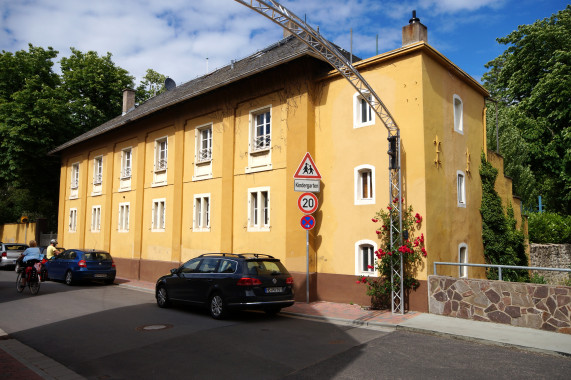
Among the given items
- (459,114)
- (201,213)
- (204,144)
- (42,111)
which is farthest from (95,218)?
(459,114)

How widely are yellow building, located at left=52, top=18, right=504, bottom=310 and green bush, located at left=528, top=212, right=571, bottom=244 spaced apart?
32.2 feet

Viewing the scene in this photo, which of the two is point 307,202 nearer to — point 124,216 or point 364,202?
point 364,202

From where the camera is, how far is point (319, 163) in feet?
47.9

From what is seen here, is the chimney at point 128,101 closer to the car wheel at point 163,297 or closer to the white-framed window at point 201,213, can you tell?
the white-framed window at point 201,213

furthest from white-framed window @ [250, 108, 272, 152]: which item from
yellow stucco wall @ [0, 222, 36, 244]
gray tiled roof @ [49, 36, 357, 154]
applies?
yellow stucco wall @ [0, 222, 36, 244]

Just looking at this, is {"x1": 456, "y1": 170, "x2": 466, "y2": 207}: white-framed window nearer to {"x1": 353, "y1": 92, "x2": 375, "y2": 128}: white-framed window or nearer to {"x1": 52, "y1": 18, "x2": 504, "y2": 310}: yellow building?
{"x1": 52, "y1": 18, "x2": 504, "y2": 310}: yellow building

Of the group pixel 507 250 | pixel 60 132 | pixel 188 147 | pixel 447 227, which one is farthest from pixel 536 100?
pixel 60 132

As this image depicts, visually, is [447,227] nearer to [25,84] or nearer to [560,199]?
[560,199]

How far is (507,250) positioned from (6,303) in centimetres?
1642

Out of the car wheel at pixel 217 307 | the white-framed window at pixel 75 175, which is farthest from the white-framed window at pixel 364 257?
the white-framed window at pixel 75 175

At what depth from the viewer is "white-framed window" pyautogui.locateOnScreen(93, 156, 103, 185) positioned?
1044 inches

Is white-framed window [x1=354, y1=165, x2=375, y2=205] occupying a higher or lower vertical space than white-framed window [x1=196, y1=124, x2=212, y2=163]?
lower

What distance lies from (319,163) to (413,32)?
16.2 ft

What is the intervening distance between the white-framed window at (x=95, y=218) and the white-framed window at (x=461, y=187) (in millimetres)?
20609
